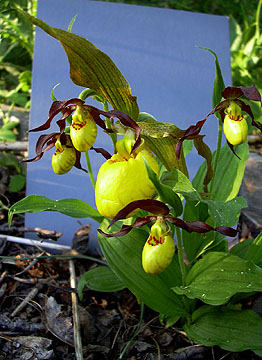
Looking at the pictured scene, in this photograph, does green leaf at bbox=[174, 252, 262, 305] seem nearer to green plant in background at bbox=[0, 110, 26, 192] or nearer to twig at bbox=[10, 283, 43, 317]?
twig at bbox=[10, 283, 43, 317]

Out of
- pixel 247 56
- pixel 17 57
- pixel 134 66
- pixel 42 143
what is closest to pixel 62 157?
pixel 42 143

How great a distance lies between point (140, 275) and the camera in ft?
3.54

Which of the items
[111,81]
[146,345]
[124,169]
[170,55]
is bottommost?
[146,345]

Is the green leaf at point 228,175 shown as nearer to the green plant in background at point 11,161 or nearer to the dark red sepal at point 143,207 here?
the dark red sepal at point 143,207

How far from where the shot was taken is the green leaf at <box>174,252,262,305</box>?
953 millimetres

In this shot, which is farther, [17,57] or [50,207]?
[17,57]

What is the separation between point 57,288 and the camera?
1358 millimetres

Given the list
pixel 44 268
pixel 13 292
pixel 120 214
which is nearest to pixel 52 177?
pixel 44 268

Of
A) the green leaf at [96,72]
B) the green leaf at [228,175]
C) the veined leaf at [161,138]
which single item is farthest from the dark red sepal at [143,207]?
the green leaf at [228,175]

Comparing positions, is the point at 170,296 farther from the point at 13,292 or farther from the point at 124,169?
the point at 13,292

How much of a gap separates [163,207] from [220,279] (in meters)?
0.30

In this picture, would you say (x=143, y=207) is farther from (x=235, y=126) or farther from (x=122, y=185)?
(x=235, y=126)

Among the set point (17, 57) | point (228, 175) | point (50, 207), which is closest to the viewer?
point (50, 207)

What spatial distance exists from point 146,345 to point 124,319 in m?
0.13
